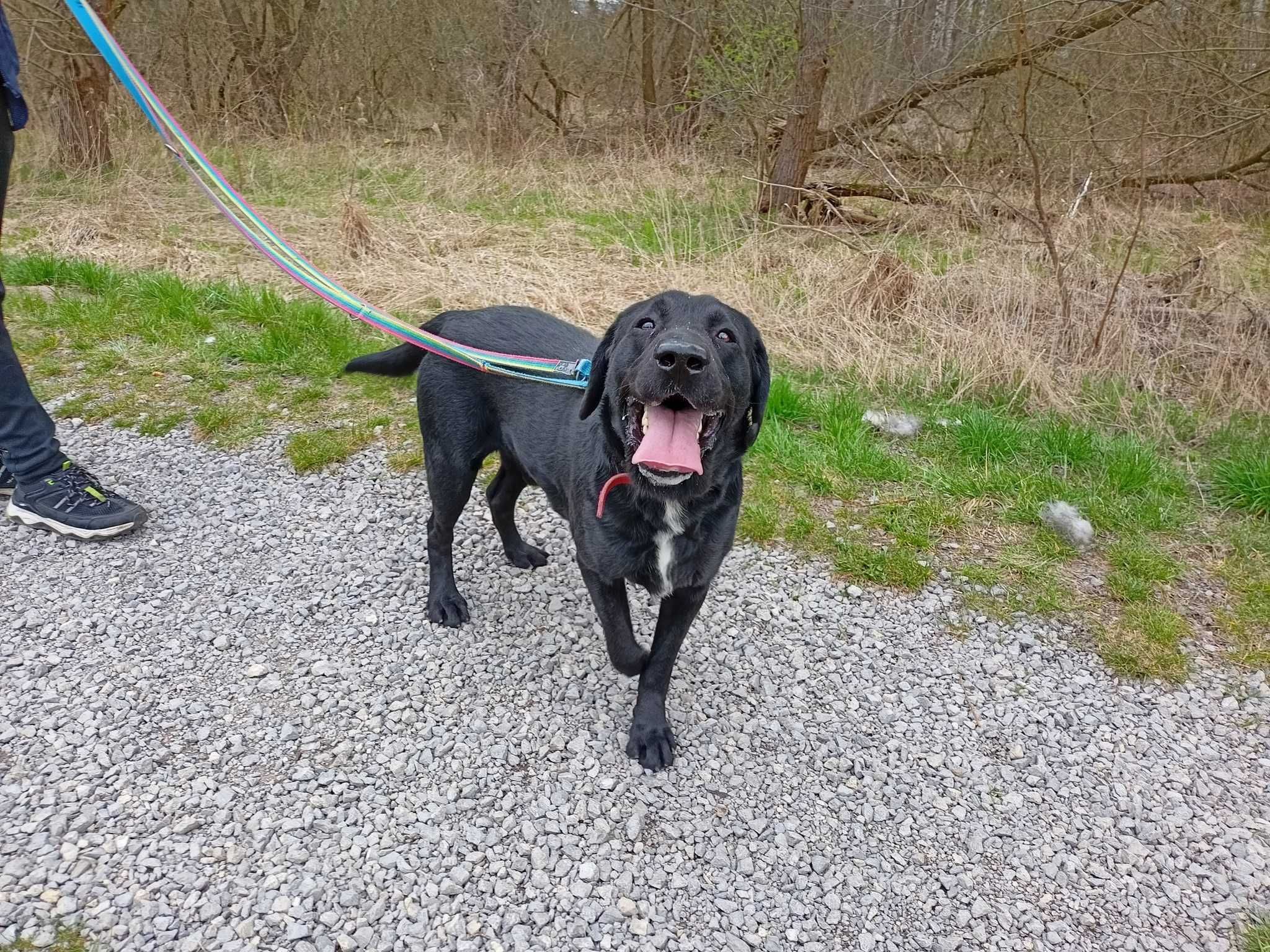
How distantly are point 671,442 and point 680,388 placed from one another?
16cm

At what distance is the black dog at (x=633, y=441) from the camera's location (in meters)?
2.11

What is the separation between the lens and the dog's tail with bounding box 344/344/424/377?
3.12 m

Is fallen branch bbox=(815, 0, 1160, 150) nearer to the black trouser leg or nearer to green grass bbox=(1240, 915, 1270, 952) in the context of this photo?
green grass bbox=(1240, 915, 1270, 952)

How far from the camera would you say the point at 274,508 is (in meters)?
3.71

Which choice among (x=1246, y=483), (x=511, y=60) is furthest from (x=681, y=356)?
(x=511, y=60)

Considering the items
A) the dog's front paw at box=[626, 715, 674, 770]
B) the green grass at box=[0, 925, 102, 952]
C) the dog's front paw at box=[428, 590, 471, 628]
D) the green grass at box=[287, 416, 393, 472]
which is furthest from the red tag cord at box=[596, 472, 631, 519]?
the green grass at box=[287, 416, 393, 472]

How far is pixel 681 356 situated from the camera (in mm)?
1962

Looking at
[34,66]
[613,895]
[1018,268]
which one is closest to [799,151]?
[1018,268]

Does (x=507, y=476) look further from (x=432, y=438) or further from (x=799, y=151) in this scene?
(x=799, y=151)

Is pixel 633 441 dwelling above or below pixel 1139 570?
above

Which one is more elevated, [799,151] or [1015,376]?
[799,151]

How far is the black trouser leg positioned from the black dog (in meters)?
1.67

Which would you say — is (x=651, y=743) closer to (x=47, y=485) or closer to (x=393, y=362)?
(x=393, y=362)

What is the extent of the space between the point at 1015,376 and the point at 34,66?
33.9 ft
